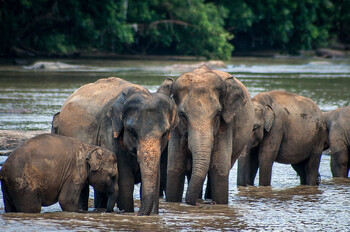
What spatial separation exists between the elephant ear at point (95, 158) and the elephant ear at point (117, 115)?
46 centimetres

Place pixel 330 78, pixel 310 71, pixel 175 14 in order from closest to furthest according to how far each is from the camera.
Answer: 1. pixel 330 78
2. pixel 310 71
3. pixel 175 14

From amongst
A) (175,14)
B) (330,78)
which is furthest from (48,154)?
(175,14)

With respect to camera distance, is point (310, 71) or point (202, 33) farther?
point (202, 33)

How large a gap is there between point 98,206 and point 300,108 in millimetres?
4596

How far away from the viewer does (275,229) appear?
7668 mm

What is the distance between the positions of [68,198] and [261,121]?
416cm

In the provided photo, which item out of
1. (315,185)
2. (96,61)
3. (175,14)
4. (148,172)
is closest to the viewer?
(148,172)

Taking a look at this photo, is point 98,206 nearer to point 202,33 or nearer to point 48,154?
point 48,154

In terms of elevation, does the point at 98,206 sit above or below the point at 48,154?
below

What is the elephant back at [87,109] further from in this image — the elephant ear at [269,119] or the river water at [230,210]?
the elephant ear at [269,119]

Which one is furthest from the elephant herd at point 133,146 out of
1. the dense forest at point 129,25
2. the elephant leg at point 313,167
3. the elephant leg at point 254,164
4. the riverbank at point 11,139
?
the dense forest at point 129,25

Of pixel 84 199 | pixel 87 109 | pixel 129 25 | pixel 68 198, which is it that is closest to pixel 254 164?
pixel 87 109

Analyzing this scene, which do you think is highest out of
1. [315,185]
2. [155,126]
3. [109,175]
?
[155,126]

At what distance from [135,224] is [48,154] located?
125 centimetres
